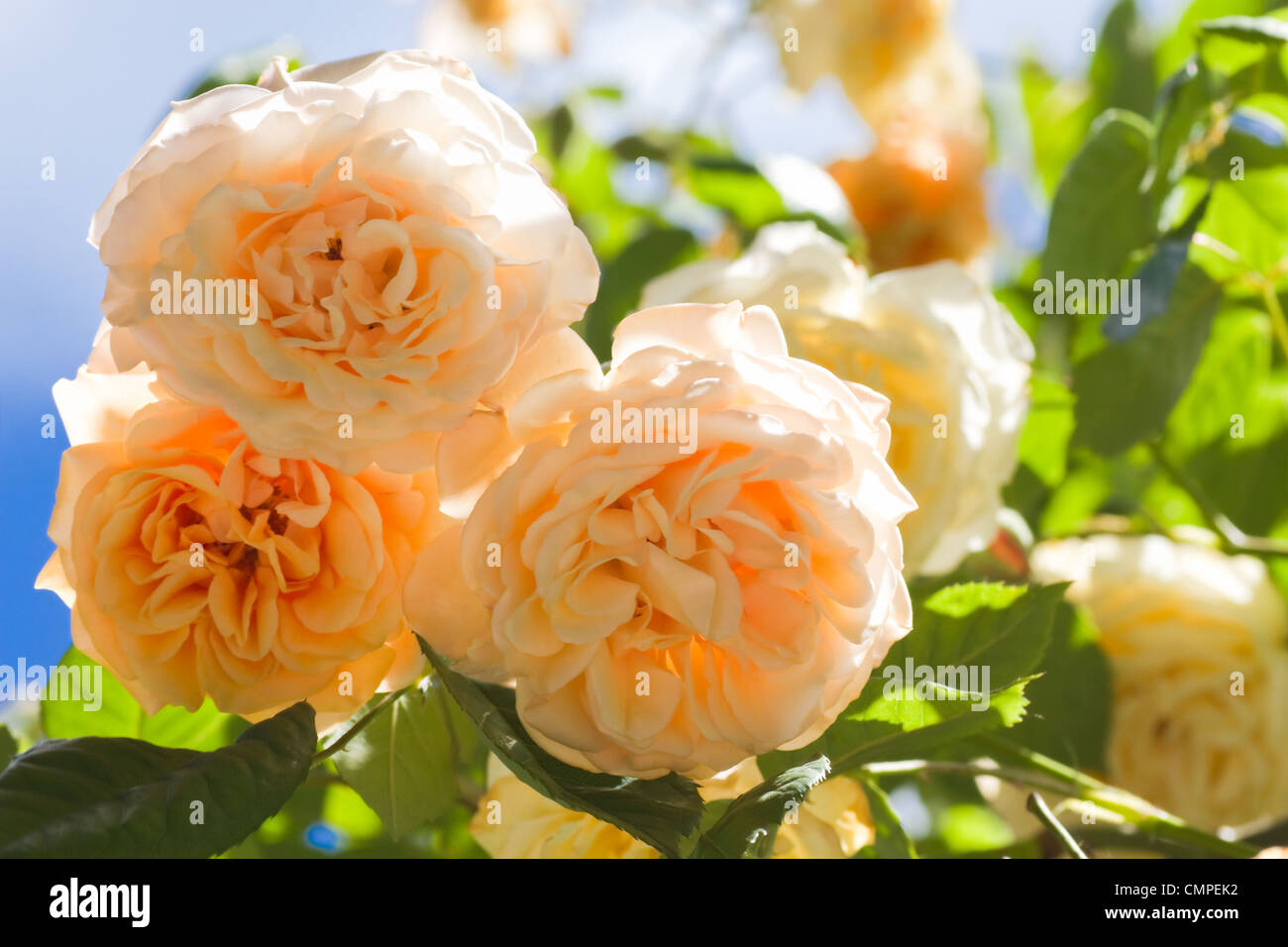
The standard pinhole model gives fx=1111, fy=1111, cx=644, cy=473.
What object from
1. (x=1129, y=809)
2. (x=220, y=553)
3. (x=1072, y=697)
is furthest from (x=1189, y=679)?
(x=220, y=553)

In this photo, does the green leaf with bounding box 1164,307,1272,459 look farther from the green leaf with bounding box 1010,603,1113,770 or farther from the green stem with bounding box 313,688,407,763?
the green stem with bounding box 313,688,407,763

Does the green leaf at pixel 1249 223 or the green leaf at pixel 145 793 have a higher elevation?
the green leaf at pixel 1249 223

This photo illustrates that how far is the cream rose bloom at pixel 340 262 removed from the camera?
1.05 ft

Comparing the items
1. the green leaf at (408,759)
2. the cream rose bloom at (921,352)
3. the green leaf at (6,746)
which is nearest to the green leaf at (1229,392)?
the cream rose bloom at (921,352)

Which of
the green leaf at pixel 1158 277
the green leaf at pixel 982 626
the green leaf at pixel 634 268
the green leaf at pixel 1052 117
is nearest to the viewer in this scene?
the green leaf at pixel 982 626

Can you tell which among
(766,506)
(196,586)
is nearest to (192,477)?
(196,586)

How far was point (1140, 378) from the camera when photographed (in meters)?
0.59

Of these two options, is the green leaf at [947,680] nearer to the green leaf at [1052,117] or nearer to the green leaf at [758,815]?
the green leaf at [758,815]

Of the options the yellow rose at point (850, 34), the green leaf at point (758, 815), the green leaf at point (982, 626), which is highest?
the yellow rose at point (850, 34)

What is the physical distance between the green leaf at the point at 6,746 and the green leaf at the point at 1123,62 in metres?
0.77

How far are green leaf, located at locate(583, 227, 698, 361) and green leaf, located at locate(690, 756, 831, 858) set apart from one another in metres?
0.43
